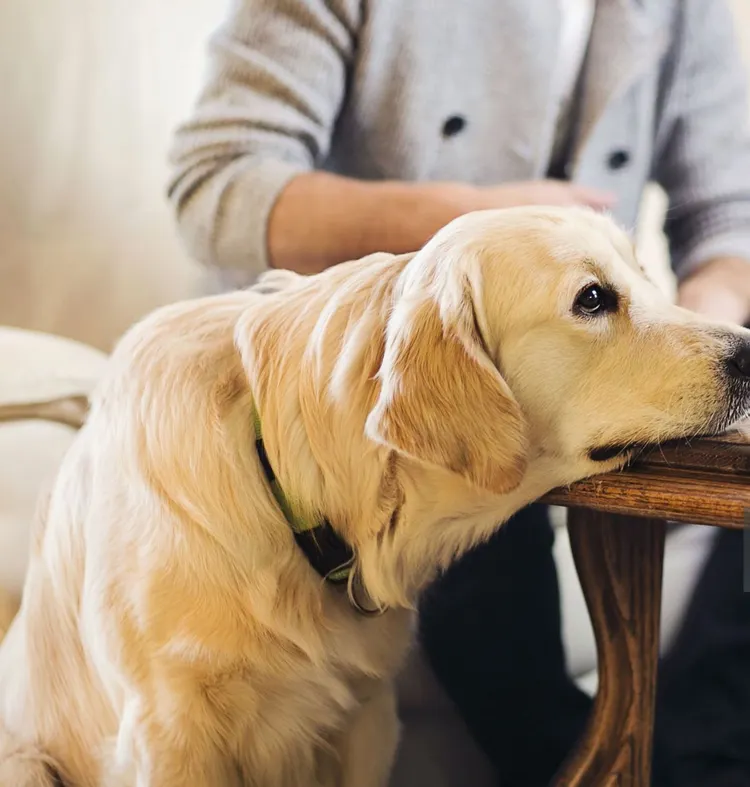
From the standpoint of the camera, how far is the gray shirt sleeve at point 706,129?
112cm

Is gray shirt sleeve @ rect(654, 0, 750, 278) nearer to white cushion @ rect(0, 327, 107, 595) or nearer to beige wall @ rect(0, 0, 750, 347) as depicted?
beige wall @ rect(0, 0, 750, 347)

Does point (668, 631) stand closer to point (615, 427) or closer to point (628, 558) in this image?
point (628, 558)

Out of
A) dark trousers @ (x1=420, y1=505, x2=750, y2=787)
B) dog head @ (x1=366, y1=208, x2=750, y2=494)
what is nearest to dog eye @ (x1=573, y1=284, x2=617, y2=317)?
dog head @ (x1=366, y1=208, x2=750, y2=494)

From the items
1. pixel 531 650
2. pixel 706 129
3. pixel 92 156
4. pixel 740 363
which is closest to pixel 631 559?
pixel 740 363

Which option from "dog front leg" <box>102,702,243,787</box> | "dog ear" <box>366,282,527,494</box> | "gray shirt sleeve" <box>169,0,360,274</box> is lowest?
"dog front leg" <box>102,702,243,787</box>

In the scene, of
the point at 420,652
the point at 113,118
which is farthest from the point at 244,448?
the point at 113,118

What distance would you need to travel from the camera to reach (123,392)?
74 centimetres

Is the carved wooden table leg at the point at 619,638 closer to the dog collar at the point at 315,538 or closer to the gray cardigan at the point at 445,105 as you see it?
the dog collar at the point at 315,538

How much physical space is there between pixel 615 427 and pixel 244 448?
0.29 meters

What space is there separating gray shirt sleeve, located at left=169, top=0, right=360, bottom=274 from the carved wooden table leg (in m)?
0.49

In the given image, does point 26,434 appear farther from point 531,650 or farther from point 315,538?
point 531,650

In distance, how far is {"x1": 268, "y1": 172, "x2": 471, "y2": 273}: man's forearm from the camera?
0.83 metres

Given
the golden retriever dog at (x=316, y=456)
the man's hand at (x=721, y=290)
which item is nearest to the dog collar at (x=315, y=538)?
the golden retriever dog at (x=316, y=456)

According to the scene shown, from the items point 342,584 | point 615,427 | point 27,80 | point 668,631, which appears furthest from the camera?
point 27,80
